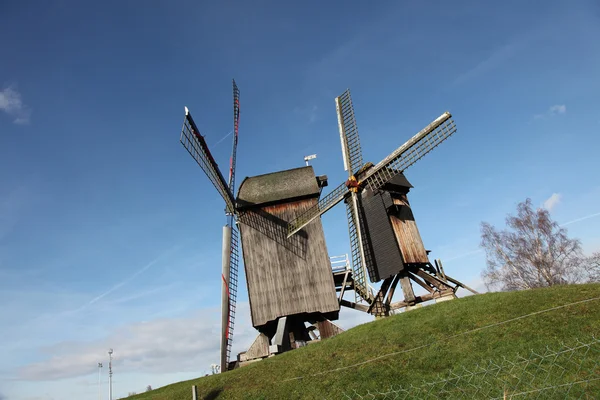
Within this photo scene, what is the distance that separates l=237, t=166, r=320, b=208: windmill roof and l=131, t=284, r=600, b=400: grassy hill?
843 centimetres

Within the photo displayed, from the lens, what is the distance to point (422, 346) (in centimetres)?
1225

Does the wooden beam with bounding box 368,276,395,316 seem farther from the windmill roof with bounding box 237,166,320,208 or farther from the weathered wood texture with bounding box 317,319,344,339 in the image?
the windmill roof with bounding box 237,166,320,208

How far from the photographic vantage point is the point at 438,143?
1791 centimetres

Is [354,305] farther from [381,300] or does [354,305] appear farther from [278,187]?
[278,187]

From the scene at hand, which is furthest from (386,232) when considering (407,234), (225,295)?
(225,295)

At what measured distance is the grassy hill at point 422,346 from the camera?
10.7 meters

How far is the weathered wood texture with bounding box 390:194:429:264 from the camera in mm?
18594

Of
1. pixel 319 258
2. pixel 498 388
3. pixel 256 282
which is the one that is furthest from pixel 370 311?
pixel 498 388

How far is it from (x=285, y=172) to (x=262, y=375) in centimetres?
1188

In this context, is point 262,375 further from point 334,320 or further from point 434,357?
point 334,320

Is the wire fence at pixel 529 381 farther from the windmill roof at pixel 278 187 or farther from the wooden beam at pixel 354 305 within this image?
the windmill roof at pixel 278 187

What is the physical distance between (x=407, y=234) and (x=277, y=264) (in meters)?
6.81

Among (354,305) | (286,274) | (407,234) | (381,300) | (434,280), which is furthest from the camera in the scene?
(354,305)

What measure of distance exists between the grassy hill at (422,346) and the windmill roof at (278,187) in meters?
8.43
